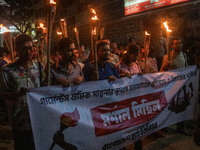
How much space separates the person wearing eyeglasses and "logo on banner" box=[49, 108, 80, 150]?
12.6 inches

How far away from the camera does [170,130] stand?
4438 mm

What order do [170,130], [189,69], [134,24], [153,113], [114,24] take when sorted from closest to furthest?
[153,113]
[189,69]
[170,130]
[134,24]
[114,24]

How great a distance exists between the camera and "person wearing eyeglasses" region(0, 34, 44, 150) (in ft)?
7.44

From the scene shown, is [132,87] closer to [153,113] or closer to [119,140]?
[153,113]

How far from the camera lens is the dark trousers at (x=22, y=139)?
2312 mm

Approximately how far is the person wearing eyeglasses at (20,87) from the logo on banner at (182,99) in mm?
2577

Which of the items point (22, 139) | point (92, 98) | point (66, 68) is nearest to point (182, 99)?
point (92, 98)

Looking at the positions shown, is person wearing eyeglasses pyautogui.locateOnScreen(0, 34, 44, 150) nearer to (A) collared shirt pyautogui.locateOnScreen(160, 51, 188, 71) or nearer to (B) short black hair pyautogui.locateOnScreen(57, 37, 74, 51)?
(B) short black hair pyautogui.locateOnScreen(57, 37, 74, 51)

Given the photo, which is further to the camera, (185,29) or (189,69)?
(185,29)

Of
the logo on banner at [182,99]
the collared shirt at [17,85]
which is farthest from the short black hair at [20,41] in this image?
the logo on banner at [182,99]

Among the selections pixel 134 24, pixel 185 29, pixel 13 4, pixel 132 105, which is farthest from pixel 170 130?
pixel 13 4

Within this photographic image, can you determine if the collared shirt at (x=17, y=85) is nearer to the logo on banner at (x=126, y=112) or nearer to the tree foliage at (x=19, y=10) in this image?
the logo on banner at (x=126, y=112)

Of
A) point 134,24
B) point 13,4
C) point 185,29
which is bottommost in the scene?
point 185,29

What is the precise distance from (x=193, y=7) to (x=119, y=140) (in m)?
8.22
